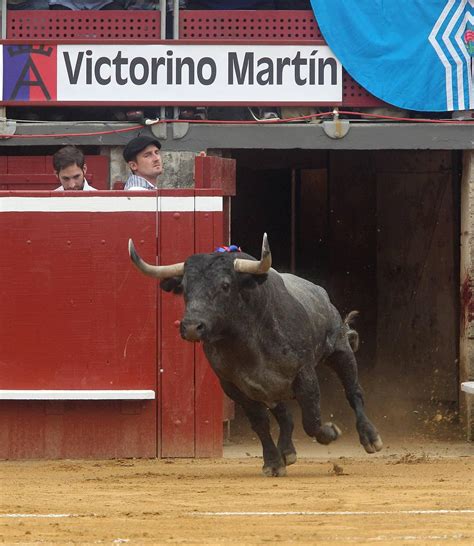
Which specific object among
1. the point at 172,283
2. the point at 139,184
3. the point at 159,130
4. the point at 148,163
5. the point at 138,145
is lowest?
the point at 172,283

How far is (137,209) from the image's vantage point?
42.1 feet

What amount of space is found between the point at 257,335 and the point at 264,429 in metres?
0.65

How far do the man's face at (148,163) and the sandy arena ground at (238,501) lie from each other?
2.12 metres

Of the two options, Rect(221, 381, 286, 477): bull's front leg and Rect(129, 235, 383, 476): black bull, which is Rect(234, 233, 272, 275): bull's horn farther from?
Rect(221, 381, 286, 477): bull's front leg

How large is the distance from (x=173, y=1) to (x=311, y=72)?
1.32 meters

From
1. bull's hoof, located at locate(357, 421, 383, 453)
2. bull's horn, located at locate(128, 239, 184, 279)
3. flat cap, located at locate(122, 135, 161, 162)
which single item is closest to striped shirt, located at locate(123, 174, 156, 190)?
flat cap, located at locate(122, 135, 161, 162)

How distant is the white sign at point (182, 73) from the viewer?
14.3 metres

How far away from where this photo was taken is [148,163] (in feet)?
41.0

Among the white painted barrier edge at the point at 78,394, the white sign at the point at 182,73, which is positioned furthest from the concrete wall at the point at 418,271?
the white painted barrier edge at the point at 78,394

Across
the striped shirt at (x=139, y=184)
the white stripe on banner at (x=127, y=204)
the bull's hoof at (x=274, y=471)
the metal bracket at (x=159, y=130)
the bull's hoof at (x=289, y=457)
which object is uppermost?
the metal bracket at (x=159, y=130)

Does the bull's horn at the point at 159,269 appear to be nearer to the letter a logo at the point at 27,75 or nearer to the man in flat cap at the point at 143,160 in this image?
the man in flat cap at the point at 143,160

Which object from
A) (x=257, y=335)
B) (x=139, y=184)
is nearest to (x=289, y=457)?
(x=257, y=335)

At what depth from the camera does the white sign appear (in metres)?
14.3

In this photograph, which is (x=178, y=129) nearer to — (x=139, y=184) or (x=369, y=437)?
(x=139, y=184)
